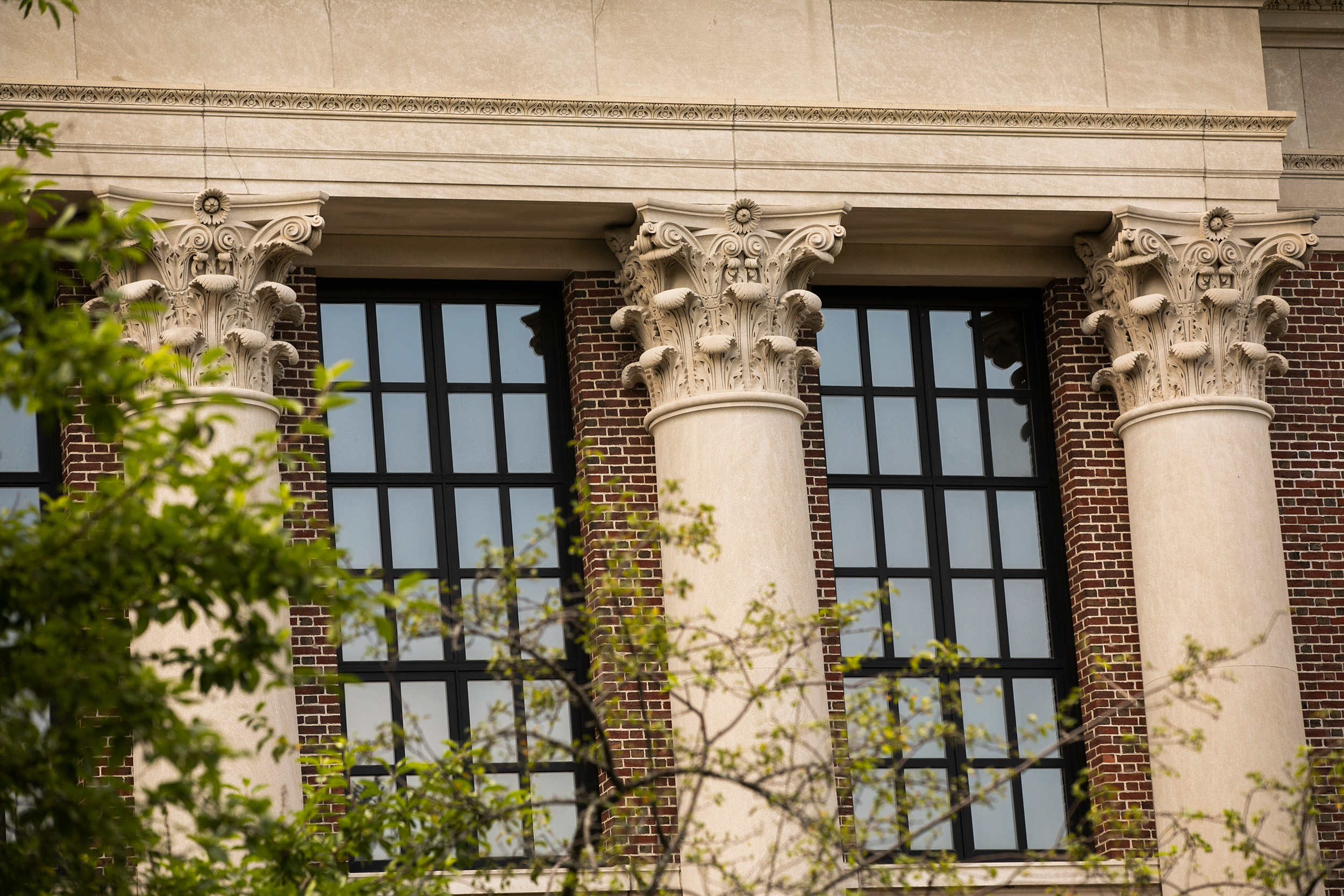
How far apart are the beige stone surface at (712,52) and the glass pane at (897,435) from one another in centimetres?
326

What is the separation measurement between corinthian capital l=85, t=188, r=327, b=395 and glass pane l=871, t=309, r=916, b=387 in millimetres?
5893

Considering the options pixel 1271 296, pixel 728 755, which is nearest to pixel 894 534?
pixel 1271 296

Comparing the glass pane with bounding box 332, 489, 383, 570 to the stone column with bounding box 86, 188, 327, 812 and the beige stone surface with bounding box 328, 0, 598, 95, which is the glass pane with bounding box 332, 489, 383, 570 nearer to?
the stone column with bounding box 86, 188, 327, 812

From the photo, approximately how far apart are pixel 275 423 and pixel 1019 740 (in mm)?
8041

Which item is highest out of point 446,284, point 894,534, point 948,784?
point 446,284

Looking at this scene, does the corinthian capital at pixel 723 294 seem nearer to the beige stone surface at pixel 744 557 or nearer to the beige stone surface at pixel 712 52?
the beige stone surface at pixel 744 557

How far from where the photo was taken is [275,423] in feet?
58.9

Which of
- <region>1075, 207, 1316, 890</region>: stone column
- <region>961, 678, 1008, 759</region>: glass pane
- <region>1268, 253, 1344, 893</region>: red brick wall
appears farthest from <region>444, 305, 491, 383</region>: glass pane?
<region>1268, 253, 1344, 893</region>: red brick wall

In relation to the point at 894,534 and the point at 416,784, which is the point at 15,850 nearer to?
the point at 416,784

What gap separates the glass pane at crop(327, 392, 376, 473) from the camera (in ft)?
62.3

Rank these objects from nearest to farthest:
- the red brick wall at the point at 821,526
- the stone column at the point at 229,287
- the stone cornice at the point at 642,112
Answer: the stone column at the point at 229,287 < the stone cornice at the point at 642,112 < the red brick wall at the point at 821,526

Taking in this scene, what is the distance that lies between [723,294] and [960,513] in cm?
364

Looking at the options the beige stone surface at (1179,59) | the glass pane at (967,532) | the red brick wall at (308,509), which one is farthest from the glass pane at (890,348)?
the red brick wall at (308,509)

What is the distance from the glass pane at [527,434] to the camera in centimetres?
1939
